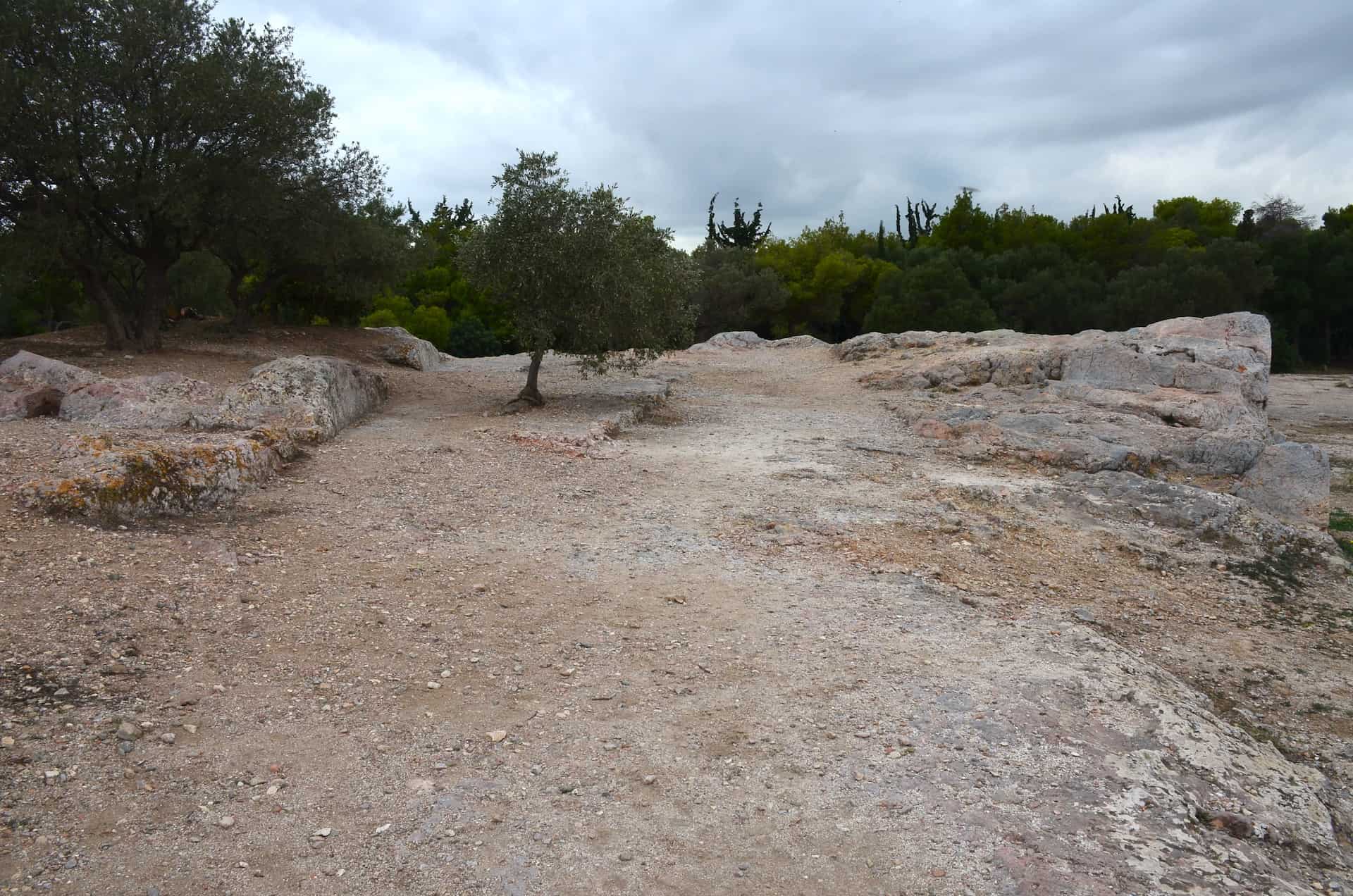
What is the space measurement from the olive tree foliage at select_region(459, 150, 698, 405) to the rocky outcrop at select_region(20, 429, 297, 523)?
19.7 feet

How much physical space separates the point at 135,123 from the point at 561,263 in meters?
6.49

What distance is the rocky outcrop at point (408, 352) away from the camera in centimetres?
2059

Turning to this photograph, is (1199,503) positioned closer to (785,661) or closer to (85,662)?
(785,661)

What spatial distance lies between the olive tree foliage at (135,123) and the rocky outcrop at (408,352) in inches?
221

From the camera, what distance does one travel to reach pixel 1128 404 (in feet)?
51.2

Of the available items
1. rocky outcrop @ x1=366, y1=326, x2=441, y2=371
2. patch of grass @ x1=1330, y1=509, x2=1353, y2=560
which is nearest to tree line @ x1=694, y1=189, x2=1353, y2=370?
rocky outcrop @ x1=366, y1=326, x2=441, y2=371

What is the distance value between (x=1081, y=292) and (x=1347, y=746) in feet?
115

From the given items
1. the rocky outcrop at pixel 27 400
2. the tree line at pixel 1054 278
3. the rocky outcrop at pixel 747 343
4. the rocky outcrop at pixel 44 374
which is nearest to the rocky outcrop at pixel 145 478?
the rocky outcrop at pixel 27 400

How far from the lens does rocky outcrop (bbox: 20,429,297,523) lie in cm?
716

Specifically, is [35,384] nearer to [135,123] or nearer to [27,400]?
[27,400]

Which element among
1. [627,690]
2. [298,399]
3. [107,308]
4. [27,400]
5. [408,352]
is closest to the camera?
[627,690]

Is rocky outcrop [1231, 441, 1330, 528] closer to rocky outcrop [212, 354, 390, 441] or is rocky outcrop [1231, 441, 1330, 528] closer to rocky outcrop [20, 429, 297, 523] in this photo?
rocky outcrop [212, 354, 390, 441]

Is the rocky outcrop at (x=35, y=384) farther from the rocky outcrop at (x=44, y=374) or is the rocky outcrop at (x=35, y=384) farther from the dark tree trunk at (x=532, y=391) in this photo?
the dark tree trunk at (x=532, y=391)

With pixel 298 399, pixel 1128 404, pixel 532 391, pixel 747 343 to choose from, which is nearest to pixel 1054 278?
pixel 747 343
